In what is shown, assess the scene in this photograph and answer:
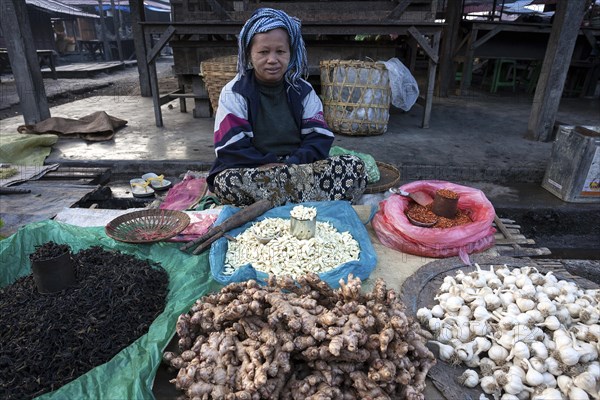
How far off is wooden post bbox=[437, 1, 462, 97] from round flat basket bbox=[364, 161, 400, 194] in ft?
18.8

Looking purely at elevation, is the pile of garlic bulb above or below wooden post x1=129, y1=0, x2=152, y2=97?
below

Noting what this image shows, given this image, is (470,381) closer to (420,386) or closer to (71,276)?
(420,386)

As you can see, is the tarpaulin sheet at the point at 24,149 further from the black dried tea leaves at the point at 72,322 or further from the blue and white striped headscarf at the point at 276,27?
the black dried tea leaves at the point at 72,322

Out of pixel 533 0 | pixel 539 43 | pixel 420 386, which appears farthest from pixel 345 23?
pixel 533 0

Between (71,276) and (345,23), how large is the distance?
442 cm

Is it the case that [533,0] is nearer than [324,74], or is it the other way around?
[324,74]

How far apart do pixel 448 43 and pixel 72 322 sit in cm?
887

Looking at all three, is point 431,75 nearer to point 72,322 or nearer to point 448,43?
point 448,43

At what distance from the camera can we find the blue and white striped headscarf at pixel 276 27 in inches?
100.0

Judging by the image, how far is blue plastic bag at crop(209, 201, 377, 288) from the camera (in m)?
1.94

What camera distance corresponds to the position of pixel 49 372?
1.41 m

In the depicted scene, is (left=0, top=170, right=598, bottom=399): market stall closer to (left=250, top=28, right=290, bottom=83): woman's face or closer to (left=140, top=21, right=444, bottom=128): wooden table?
(left=250, top=28, right=290, bottom=83): woman's face

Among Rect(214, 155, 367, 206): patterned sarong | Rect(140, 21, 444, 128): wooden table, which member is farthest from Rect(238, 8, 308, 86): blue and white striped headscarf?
Rect(140, 21, 444, 128): wooden table

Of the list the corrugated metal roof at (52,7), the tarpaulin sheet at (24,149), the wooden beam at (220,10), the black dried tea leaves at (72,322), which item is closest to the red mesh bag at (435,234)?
the black dried tea leaves at (72,322)
